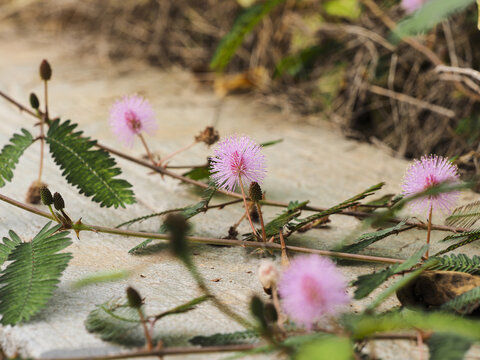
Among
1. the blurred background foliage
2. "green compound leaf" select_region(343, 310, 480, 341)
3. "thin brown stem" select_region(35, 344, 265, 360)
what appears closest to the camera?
"green compound leaf" select_region(343, 310, 480, 341)

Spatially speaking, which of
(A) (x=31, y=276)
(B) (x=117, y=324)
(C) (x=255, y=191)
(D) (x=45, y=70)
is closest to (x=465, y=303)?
(C) (x=255, y=191)

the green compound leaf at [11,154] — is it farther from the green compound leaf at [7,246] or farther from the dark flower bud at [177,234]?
the dark flower bud at [177,234]

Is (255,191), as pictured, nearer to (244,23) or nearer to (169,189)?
(169,189)

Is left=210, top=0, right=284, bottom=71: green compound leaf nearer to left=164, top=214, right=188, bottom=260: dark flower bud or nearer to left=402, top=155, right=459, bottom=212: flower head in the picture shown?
left=402, top=155, right=459, bottom=212: flower head

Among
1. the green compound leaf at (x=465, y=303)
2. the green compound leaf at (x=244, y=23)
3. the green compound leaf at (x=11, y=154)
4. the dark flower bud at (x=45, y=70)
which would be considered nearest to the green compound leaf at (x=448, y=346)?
the green compound leaf at (x=465, y=303)

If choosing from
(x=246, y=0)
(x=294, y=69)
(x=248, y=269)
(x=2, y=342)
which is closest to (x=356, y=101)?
(x=294, y=69)

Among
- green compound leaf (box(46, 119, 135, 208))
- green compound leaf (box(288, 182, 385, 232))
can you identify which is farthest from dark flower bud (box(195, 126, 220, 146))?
green compound leaf (box(288, 182, 385, 232))

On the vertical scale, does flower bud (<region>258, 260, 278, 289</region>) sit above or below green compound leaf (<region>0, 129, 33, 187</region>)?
below
